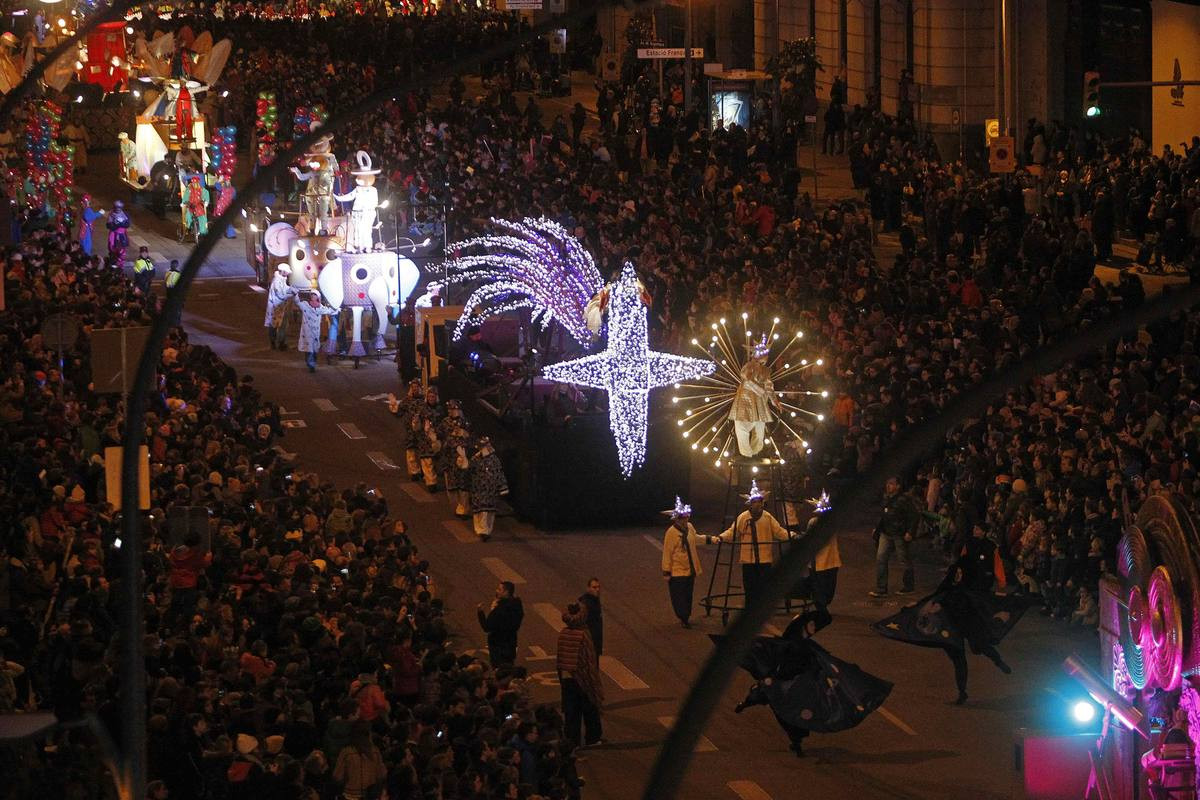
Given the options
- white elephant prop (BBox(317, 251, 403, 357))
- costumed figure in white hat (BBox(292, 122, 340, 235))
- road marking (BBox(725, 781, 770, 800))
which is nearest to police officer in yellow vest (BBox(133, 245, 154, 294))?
costumed figure in white hat (BBox(292, 122, 340, 235))

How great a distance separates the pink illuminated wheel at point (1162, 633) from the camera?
46.2ft

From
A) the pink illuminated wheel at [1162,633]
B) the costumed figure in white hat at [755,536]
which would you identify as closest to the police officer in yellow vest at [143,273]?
the costumed figure in white hat at [755,536]

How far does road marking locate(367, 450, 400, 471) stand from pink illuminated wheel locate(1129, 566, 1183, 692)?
16.7 m

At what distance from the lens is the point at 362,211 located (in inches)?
1457

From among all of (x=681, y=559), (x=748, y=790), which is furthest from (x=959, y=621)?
(x=681, y=559)

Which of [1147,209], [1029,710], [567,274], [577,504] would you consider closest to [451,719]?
[1029,710]

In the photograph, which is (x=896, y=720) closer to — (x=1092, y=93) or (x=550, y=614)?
(x=550, y=614)

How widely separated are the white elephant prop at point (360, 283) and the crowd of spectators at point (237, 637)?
11539 millimetres

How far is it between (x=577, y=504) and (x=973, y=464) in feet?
17.3

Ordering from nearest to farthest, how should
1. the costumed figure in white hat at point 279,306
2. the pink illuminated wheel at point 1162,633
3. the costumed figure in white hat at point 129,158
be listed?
1. the pink illuminated wheel at point 1162,633
2. the costumed figure in white hat at point 279,306
3. the costumed figure in white hat at point 129,158

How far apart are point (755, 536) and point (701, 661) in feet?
4.54

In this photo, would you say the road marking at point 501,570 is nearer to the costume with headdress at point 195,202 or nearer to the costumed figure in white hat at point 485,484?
the costumed figure in white hat at point 485,484

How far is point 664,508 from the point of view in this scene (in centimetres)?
2723

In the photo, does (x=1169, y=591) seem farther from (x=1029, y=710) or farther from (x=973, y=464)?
(x=973, y=464)
